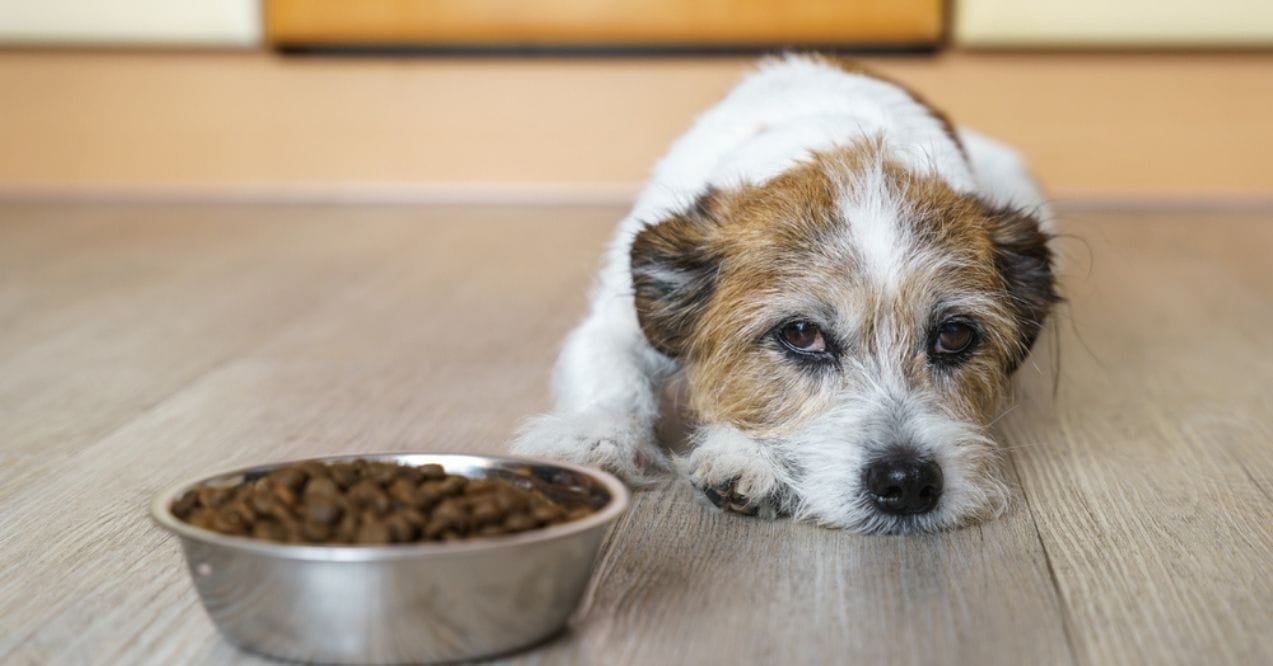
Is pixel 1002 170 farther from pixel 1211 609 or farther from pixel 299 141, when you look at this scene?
pixel 299 141

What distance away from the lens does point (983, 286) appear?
206 cm

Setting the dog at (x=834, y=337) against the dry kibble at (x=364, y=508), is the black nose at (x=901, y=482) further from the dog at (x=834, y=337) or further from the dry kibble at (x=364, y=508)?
the dry kibble at (x=364, y=508)

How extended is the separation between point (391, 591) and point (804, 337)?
85 cm

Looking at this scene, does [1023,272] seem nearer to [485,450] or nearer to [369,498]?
[485,450]

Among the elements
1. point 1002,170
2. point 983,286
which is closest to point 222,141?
point 1002,170

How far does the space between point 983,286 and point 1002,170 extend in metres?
1.42

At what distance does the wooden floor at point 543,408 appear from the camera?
157cm

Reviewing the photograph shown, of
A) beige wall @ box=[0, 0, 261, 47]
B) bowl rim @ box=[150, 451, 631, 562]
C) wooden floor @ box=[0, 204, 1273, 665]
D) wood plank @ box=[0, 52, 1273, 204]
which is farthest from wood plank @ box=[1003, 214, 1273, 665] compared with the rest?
beige wall @ box=[0, 0, 261, 47]

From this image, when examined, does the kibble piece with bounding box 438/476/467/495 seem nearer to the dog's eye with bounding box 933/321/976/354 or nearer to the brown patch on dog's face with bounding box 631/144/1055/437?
the brown patch on dog's face with bounding box 631/144/1055/437

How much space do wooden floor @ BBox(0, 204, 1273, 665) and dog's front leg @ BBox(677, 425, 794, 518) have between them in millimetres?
31

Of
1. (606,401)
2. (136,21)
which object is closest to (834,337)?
(606,401)

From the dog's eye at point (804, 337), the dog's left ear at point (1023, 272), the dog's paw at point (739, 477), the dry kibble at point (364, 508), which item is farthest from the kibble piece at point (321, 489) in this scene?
the dog's left ear at point (1023, 272)

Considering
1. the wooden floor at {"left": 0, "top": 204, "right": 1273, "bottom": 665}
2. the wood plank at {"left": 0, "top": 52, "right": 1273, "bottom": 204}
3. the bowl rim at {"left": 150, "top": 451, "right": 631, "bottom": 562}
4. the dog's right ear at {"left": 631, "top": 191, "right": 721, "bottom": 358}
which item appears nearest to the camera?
the bowl rim at {"left": 150, "top": 451, "right": 631, "bottom": 562}

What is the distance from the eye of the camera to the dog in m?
1.93
